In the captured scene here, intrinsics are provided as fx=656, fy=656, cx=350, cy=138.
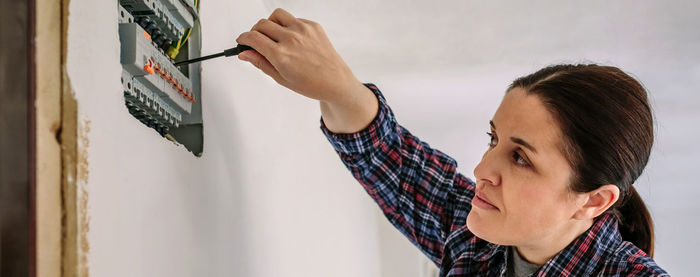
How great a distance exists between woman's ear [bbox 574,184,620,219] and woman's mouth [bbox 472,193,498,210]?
0.18 m

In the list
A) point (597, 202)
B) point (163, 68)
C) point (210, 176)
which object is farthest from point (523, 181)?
point (163, 68)

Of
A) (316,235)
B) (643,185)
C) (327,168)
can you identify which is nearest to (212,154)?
(316,235)

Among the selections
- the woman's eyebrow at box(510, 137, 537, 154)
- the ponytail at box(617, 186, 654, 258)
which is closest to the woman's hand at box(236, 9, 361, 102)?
the woman's eyebrow at box(510, 137, 537, 154)

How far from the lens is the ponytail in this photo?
1.50m

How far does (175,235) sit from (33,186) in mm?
427

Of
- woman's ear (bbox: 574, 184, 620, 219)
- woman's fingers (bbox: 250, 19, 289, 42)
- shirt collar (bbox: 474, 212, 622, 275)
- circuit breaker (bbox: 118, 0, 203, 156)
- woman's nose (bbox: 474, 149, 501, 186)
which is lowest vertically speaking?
shirt collar (bbox: 474, 212, 622, 275)

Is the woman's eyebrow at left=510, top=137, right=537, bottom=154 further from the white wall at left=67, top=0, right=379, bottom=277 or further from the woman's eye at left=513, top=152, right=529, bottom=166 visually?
the white wall at left=67, top=0, right=379, bottom=277

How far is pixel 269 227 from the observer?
1.59 meters

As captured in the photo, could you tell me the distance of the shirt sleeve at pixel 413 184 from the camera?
1.51 meters

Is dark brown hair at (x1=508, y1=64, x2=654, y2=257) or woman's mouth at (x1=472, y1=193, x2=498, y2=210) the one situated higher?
dark brown hair at (x1=508, y1=64, x2=654, y2=257)

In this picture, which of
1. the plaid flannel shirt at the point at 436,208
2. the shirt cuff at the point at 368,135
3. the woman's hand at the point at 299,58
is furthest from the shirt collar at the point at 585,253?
the woman's hand at the point at 299,58

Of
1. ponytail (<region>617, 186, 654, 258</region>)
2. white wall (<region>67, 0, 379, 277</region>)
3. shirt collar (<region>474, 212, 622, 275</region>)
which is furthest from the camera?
ponytail (<region>617, 186, 654, 258</region>)

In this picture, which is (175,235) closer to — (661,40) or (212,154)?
(212,154)

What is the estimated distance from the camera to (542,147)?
1263mm
